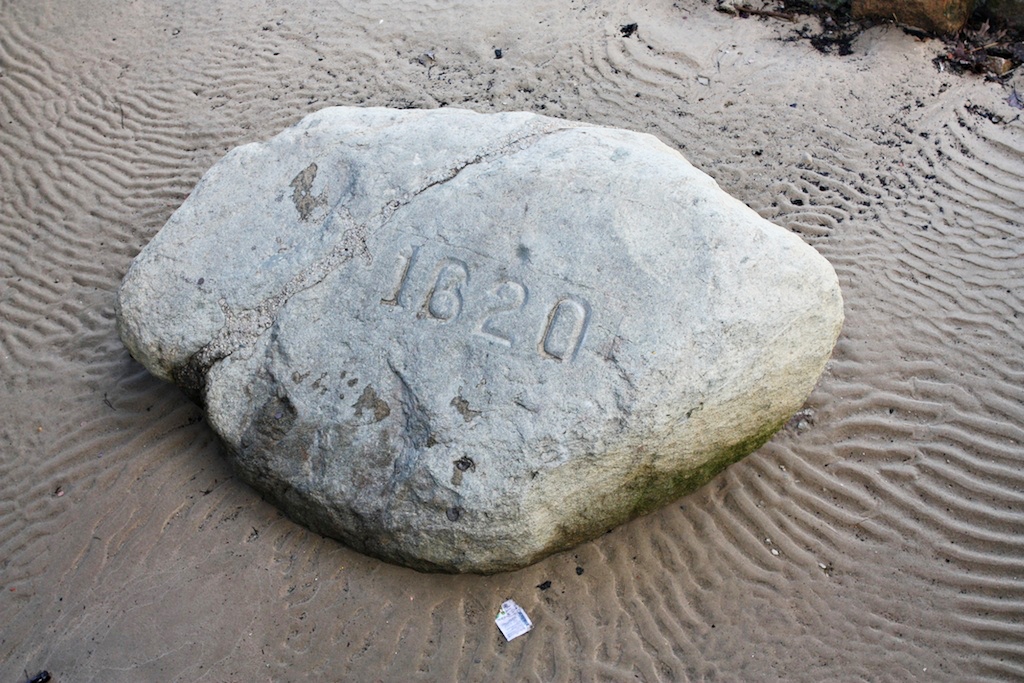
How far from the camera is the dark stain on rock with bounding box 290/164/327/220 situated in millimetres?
4609

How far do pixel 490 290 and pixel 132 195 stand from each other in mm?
3639

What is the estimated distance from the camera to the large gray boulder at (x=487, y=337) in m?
3.78

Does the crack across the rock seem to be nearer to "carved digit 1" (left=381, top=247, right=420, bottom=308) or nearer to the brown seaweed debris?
"carved digit 1" (left=381, top=247, right=420, bottom=308)

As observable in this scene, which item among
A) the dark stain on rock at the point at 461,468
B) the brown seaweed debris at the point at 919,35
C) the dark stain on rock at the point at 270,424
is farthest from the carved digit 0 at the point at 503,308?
the brown seaweed debris at the point at 919,35

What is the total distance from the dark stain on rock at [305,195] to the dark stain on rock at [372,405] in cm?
118

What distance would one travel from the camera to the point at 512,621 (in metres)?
4.04

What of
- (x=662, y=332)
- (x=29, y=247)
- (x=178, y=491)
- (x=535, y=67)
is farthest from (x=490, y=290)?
(x=29, y=247)

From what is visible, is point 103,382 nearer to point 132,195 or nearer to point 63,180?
point 132,195

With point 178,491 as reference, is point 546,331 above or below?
above

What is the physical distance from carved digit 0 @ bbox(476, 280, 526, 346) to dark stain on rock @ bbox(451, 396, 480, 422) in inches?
13.1

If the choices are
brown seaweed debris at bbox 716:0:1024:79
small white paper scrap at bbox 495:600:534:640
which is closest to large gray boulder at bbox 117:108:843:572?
small white paper scrap at bbox 495:600:534:640

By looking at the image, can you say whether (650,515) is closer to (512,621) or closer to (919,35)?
(512,621)

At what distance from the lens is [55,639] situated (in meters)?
4.11

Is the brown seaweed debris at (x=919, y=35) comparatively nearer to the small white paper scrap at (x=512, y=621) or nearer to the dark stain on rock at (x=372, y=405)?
the dark stain on rock at (x=372, y=405)
